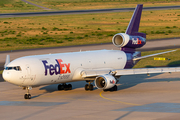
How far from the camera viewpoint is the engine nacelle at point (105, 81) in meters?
37.2

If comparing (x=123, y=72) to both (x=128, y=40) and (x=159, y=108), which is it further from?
(x=159, y=108)

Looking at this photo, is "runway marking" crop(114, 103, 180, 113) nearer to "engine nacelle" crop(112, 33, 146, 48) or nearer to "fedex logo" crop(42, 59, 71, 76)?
"fedex logo" crop(42, 59, 71, 76)

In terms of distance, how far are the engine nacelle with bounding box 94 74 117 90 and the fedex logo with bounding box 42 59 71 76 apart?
3.54 metres

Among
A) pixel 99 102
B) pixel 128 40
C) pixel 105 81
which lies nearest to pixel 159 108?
pixel 99 102

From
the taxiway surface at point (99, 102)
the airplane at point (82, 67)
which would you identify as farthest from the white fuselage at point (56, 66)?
the taxiway surface at point (99, 102)

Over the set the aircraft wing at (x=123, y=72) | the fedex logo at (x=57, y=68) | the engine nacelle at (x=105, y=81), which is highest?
the fedex logo at (x=57, y=68)

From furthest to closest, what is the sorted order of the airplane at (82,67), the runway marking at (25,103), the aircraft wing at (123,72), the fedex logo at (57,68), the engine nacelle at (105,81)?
the aircraft wing at (123,72), the engine nacelle at (105,81), the fedex logo at (57,68), the airplane at (82,67), the runway marking at (25,103)

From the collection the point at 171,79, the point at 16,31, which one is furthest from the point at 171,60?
the point at 16,31

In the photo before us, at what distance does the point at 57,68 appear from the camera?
3659cm

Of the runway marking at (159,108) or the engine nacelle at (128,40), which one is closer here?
the runway marking at (159,108)

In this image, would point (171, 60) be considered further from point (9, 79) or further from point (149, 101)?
point (9, 79)

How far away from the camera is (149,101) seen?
33.8 meters

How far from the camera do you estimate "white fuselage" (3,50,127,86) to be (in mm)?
34531

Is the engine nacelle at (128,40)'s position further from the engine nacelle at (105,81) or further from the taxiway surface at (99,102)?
the engine nacelle at (105,81)
